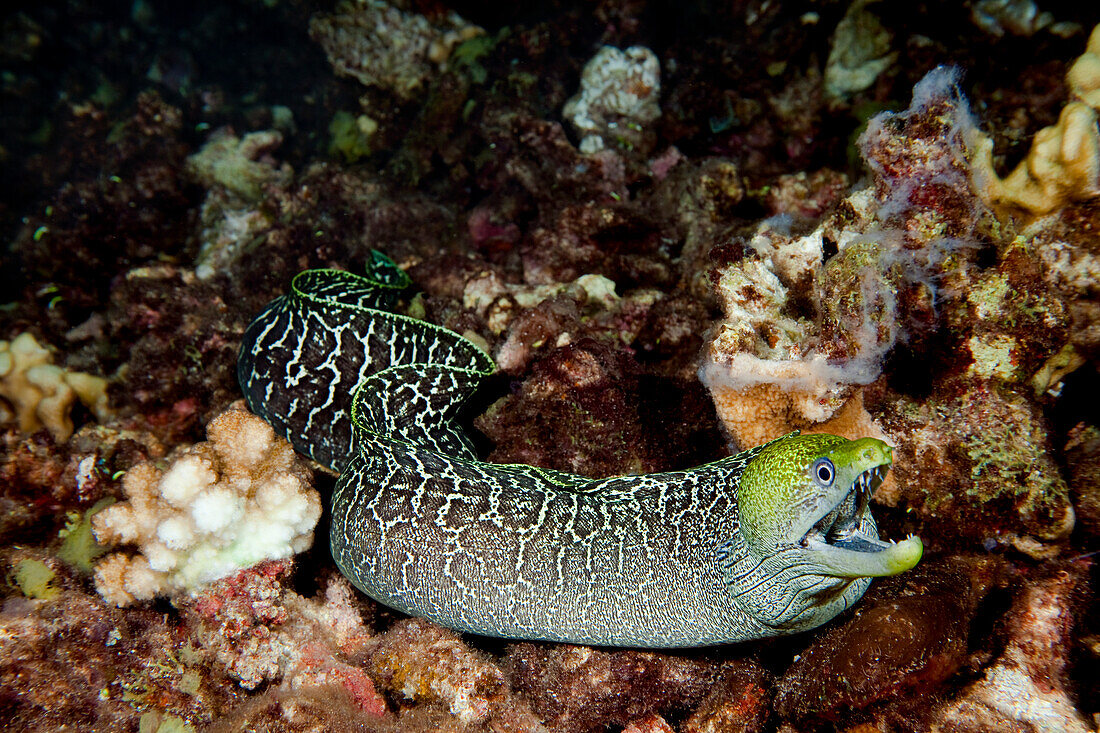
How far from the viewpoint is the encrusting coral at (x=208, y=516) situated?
3299 mm

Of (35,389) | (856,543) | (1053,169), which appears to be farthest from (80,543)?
(1053,169)

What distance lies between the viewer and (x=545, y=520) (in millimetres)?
3223

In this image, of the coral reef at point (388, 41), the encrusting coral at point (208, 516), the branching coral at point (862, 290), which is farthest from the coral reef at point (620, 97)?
the encrusting coral at point (208, 516)

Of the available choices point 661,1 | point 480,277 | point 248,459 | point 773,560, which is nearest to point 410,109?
point 661,1

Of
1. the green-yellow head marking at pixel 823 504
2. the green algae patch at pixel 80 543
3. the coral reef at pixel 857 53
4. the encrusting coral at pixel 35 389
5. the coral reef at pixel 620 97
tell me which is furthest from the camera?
the coral reef at pixel 620 97

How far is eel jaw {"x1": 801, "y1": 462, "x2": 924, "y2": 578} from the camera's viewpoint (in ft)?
6.86

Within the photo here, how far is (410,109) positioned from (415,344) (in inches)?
282

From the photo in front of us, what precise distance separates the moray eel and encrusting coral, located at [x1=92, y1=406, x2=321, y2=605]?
0.34 m

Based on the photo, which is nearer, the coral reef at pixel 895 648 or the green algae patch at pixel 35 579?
the coral reef at pixel 895 648

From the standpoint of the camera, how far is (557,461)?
3.91 meters

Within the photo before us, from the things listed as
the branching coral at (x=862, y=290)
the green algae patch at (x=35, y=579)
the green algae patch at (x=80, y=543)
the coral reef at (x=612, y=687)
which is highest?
the branching coral at (x=862, y=290)

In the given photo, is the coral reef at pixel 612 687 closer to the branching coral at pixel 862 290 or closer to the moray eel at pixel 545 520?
the moray eel at pixel 545 520

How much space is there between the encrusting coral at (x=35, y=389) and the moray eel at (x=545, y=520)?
10.7ft

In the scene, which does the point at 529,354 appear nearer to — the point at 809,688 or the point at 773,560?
the point at 773,560
